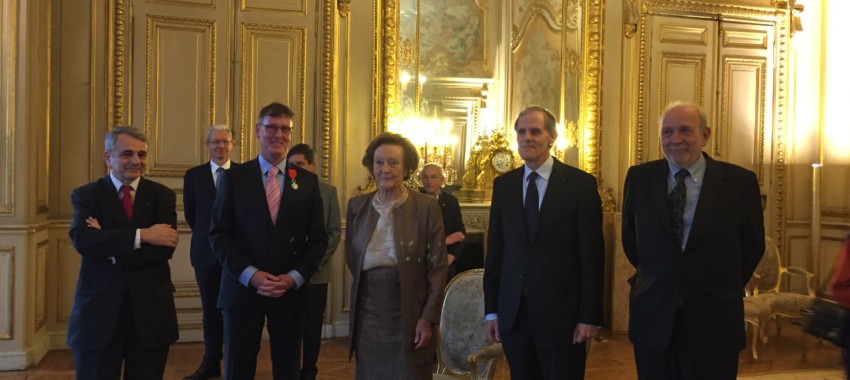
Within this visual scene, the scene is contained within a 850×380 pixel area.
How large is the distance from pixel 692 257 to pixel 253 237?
5.54 ft

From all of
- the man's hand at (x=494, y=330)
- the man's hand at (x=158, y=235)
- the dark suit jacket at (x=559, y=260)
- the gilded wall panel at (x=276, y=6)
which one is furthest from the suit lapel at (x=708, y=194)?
the gilded wall panel at (x=276, y=6)

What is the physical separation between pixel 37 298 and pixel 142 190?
9.50ft

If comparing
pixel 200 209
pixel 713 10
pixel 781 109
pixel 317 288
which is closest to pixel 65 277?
pixel 200 209

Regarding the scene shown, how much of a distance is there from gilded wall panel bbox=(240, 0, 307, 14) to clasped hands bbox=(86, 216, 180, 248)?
11.4ft

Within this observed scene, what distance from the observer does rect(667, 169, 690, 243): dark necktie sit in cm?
261

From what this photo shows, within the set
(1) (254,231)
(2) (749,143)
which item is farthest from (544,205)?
(2) (749,143)

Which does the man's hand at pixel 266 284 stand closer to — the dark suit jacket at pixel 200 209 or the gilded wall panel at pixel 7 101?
the dark suit jacket at pixel 200 209

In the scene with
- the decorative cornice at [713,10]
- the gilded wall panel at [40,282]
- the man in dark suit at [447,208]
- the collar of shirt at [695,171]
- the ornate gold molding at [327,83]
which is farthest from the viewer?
the decorative cornice at [713,10]

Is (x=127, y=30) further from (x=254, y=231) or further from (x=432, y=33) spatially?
(x=254, y=231)

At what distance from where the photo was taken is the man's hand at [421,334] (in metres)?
2.62

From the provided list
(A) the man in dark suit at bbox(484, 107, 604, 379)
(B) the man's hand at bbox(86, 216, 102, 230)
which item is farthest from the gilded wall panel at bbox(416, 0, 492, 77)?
(B) the man's hand at bbox(86, 216, 102, 230)

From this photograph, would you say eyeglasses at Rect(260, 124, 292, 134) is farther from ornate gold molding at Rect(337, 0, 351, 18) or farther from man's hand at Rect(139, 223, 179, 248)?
ornate gold molding at Rect(337, 0, 351, 18)

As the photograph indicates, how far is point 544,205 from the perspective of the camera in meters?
2.68

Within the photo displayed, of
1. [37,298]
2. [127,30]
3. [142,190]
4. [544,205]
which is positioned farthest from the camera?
[127,30]
